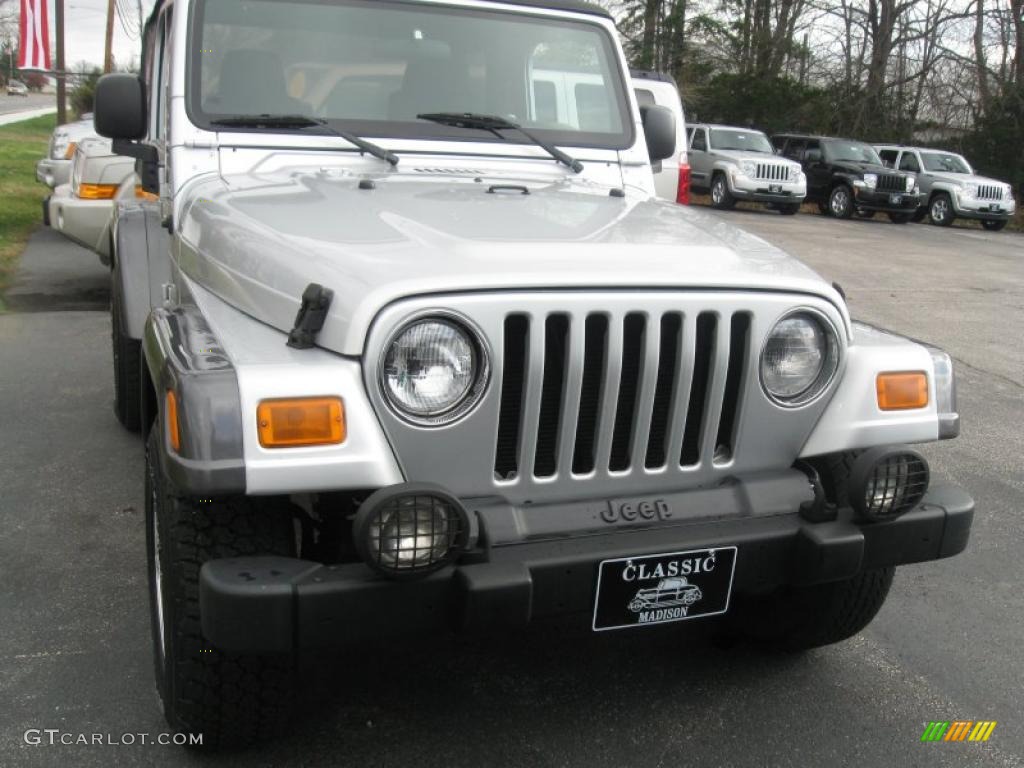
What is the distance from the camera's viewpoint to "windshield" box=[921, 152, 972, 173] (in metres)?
22.4

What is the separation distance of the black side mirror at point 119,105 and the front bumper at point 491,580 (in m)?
2.07

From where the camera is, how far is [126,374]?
15.8 ft

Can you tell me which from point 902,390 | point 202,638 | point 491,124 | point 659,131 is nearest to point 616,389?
point 902,390

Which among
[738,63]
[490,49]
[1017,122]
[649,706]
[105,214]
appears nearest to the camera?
[649,706]

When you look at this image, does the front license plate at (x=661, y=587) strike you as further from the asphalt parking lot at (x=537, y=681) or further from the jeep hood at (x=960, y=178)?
the jeep hood at (x=960, y=178)

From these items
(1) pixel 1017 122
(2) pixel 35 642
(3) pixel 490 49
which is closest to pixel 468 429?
(2) pixel 35 642

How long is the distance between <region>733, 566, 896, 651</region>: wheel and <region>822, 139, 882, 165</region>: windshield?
804 inches

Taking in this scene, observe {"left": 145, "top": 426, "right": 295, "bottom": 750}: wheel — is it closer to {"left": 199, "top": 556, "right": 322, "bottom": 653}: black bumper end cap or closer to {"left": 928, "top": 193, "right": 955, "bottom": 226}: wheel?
{"left": 199, "top": 556, "right": 322, "bottom": 653}: black bumper end cap

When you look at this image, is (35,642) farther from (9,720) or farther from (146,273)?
(146,273)

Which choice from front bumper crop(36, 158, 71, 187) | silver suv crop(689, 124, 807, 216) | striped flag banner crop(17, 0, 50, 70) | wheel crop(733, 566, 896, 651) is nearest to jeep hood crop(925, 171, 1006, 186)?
silver suv crop(689, 124, 807, 216)

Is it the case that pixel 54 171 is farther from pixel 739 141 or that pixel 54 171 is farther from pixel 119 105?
pixel 739 141

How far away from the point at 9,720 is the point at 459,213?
1.77m

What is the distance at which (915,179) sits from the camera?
2148 centimetres

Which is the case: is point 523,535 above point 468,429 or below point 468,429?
below
